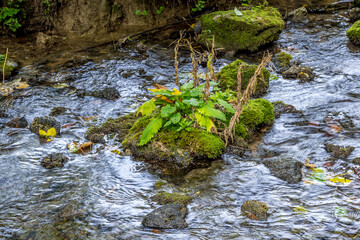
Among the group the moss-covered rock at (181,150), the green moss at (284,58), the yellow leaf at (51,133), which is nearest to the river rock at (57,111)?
the yellow leaf at (51,133)

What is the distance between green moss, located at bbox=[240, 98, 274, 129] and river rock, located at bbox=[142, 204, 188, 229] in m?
2.24

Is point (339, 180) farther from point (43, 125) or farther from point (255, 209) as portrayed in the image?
point (43, 125)

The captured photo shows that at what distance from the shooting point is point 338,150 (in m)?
5.12

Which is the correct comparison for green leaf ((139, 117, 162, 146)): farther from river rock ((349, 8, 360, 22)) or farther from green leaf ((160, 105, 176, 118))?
river rock ((349, 8, 360, 22))

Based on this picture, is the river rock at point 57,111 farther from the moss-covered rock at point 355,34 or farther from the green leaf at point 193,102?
the moss-covered rock at point 355,34

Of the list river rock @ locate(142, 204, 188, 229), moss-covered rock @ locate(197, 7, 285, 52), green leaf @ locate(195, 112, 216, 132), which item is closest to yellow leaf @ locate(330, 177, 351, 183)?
green leaf @ locate(195, 112, 216, 132)

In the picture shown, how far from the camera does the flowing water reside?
393 centimetres

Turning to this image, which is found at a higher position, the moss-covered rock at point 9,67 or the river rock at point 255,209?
the moss-covered rock at point 9,67

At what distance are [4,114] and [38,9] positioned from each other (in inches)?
234

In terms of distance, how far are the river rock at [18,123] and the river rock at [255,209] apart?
14.8ft

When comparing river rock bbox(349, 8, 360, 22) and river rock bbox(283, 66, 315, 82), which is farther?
river rock bbox(349, 8, 360, 22)

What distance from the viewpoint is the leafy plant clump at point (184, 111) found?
5195mm

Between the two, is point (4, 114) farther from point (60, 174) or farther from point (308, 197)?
point (308, 197)

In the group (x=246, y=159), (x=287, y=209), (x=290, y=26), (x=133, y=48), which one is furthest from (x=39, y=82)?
(x=290, y=26)
